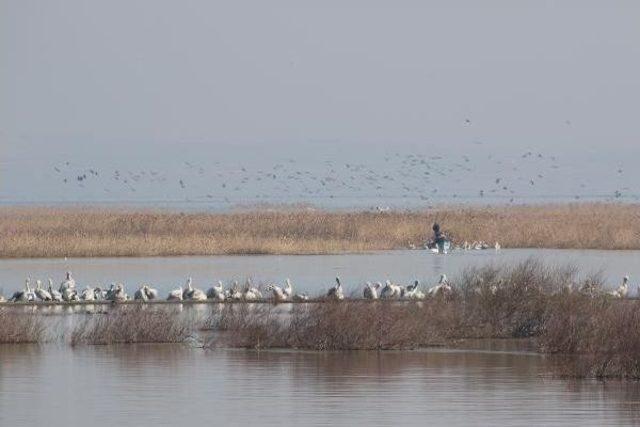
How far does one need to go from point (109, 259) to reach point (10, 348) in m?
21.6

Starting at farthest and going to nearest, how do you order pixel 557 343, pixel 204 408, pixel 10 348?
pixel 10 348
pixel 557 343
pixel 204 408

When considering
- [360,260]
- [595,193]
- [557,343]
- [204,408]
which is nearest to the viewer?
[204,408]

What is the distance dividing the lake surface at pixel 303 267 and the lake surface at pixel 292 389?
32.6 ft

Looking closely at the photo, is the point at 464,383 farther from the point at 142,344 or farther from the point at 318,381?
the point at 142,344

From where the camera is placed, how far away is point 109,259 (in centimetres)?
4500

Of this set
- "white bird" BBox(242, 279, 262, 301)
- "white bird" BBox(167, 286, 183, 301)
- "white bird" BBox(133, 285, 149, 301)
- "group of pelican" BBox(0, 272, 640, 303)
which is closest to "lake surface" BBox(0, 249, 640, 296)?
"group of pelican" BBox(0, 272, 640, 303)

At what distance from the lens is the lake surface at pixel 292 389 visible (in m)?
17.3

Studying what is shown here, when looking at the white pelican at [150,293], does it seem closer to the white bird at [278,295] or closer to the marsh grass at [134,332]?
the white bird at [278,295]

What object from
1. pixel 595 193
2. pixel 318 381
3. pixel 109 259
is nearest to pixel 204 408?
pixel 318 381

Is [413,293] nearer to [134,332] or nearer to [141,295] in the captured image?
[141,295]

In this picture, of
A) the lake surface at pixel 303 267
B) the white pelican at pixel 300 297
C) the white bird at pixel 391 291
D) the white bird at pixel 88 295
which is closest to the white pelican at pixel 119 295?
the white bird at pixel 88 295

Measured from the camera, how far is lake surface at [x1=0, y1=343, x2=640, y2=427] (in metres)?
17.3

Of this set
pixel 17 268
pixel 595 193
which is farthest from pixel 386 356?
pixel 595 193

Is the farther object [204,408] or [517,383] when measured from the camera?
[517,383]
